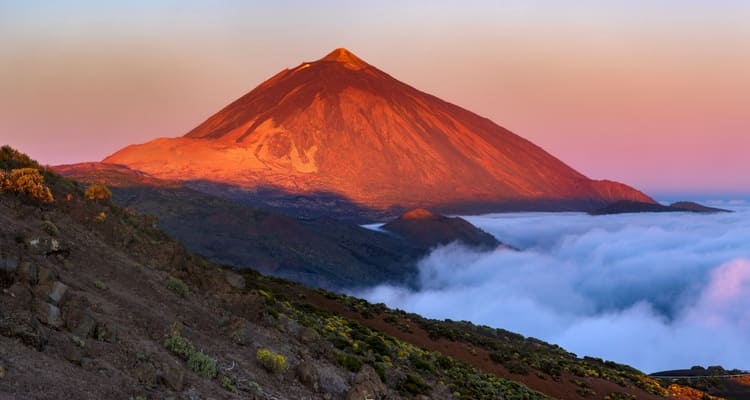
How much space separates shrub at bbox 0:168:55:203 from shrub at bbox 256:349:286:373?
197 inches

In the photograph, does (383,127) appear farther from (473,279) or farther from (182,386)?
(182,386)

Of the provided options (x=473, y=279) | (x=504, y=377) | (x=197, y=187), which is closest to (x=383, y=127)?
(x=197, y=187)

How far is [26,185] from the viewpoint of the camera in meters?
11.3

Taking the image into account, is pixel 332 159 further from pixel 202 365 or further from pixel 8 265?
pixel 8 265

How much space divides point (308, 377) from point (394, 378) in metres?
4.05

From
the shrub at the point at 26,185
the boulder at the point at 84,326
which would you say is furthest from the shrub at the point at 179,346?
the shrub at the point at 26,185

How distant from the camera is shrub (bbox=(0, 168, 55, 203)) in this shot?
36.5 ft

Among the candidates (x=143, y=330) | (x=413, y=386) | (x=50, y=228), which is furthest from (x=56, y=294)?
(x=413, y=386)

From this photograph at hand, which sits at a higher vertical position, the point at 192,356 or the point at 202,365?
the point at 192,356

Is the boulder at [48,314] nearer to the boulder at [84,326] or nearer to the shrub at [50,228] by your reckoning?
the boulder at [84,326]

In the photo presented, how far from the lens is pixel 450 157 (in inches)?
7653

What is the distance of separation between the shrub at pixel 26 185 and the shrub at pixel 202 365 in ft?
16.7

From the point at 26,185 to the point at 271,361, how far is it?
551cm

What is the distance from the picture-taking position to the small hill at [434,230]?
5094 inches
